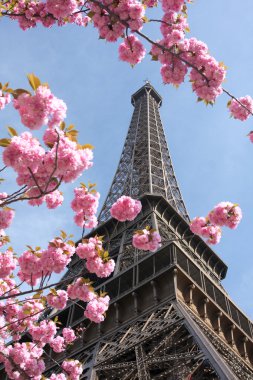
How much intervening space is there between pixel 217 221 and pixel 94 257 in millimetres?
2753

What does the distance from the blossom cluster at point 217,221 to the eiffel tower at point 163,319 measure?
1976 mm

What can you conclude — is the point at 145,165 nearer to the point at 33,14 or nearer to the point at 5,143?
the point at 33,14

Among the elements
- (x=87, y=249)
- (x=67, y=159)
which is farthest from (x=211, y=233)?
(x=67, y=159)

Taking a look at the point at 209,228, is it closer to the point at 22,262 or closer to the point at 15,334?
the point at 22,262

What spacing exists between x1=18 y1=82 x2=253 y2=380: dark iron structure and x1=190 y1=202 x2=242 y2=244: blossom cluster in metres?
1.67

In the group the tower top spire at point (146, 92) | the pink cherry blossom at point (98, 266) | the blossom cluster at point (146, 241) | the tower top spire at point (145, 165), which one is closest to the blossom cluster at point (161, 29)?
the blossom cluster at point (146, 241)

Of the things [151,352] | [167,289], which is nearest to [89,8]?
[151,352]

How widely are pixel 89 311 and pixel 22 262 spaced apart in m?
2.40

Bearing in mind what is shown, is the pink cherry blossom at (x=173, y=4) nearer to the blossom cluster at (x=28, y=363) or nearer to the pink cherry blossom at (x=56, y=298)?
the pink cherry blossom at (x=56, y=298)

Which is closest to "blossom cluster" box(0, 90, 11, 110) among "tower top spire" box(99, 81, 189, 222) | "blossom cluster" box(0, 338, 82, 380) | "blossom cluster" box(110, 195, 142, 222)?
"blossom cluster" box(110, 195, 142, 222)

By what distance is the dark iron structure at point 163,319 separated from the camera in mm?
14570

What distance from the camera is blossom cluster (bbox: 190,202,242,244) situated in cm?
966

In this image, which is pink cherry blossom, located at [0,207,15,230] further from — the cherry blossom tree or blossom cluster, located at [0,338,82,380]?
blossom cluster, located at [0,338,82,380]

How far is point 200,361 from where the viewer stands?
13148 mm
